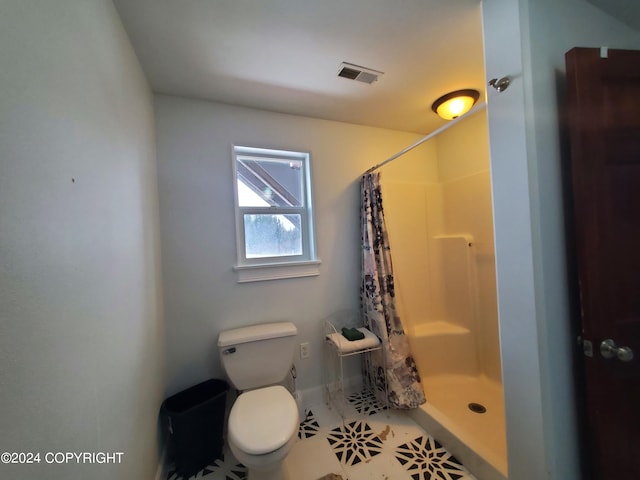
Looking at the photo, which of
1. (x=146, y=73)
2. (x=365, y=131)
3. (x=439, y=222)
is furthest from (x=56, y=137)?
(x=439, y=222)

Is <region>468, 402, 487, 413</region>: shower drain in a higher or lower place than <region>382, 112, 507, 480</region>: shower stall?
lower

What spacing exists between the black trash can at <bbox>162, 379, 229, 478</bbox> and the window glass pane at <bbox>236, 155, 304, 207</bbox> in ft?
4.31

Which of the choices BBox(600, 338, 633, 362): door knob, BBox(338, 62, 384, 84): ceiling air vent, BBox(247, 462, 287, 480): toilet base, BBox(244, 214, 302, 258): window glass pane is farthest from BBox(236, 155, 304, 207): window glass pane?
BBox(600, 338, 633, 362): door knob

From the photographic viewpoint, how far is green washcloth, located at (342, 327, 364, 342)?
70.5 inches

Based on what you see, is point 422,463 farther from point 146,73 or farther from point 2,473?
point 146,73

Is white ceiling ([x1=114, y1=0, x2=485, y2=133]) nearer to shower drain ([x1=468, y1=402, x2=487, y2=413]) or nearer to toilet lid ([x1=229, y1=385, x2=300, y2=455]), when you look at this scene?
toilet lid ([x1=229, y1=385, x2=300, y2=455])

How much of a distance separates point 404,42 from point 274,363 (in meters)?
2.07

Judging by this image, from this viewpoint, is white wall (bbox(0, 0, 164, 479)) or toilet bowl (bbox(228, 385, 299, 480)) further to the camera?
toilet bowl (bbox(228, 385, 299, 480))

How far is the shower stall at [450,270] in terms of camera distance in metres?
1.92

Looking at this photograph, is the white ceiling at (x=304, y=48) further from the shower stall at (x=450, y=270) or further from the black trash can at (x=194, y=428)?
the black trash can at (x=194, y=428)

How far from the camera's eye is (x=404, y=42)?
51.2 inches

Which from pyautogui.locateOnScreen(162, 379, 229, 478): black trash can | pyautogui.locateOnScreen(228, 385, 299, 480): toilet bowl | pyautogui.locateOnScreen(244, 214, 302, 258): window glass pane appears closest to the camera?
pyautogui.locateOnScreen(228, 385, 299, 480): toilet bowl

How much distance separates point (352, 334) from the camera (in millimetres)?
1816

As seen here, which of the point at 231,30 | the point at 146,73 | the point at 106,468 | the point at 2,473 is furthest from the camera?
the point at 146,73
